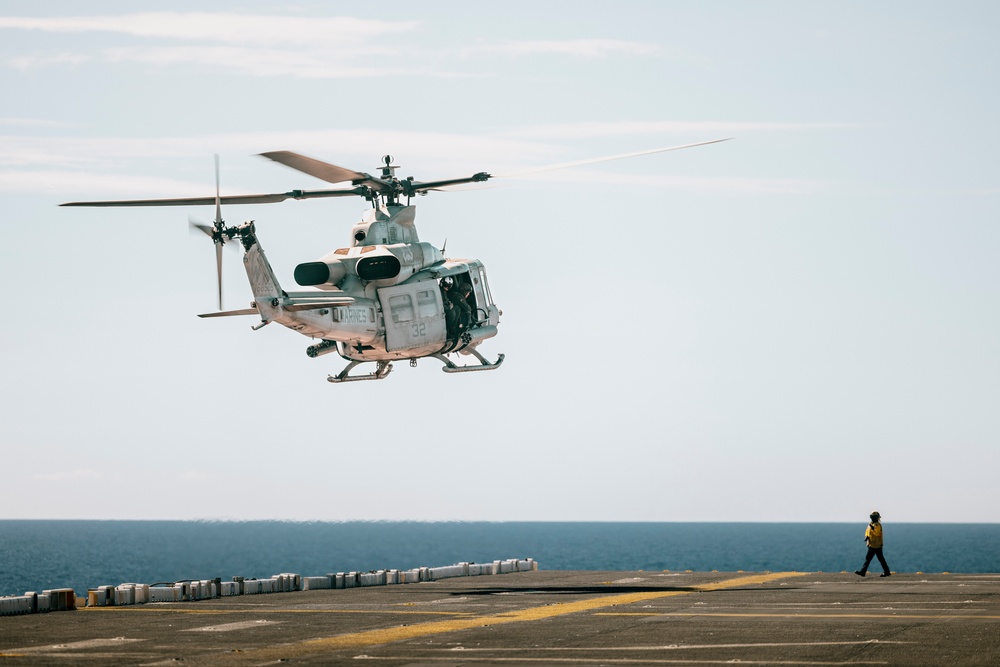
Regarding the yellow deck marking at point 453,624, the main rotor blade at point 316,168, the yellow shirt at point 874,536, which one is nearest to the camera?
the yellow deck marking at point 453,624

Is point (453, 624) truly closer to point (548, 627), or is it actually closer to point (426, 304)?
point (548, 627)

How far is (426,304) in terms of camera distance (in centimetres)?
3828

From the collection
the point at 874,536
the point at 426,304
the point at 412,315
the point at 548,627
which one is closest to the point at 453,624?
the point at 548,627

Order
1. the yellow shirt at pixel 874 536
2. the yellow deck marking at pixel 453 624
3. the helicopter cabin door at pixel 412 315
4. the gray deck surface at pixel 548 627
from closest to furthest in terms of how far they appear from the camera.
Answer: the gray deck surface at pixel 548 627 < the yellow deck marking at pixel 453 624 < the helicopter cabin door at pixel 412 315 < the yellow shirt at pixel 874 536

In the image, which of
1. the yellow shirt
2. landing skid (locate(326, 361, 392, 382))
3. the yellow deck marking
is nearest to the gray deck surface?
the yellow deck marking

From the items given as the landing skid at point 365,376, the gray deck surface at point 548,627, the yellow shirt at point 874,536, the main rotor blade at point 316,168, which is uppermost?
the main rotor blade at point 316,168

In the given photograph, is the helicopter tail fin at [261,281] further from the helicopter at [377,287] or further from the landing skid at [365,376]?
the landing skid at [365,376]

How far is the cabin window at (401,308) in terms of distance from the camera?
3716 cm

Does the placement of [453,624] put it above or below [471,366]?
below

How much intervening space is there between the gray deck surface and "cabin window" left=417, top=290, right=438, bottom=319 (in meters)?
8.08

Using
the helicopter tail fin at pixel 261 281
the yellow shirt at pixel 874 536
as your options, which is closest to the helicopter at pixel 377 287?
the helicopter tail fin at pixel 261 281

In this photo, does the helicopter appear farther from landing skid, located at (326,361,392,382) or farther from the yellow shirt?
the yellow shirt

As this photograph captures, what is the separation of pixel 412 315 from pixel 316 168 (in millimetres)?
5865

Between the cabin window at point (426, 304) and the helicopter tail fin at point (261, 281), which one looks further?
the cabin window at point (426, 304)
